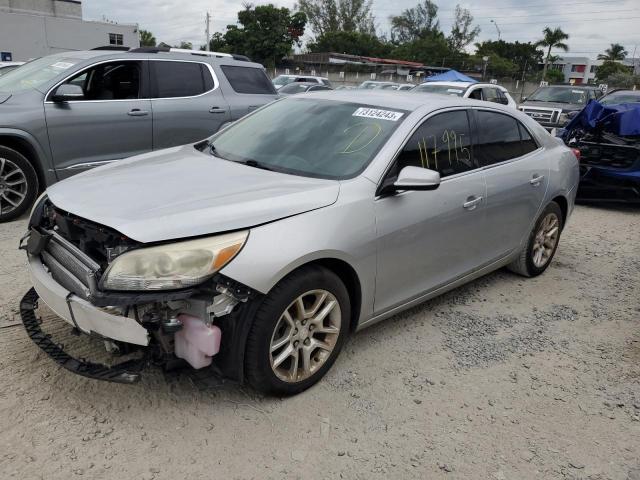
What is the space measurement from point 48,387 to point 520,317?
330 cm

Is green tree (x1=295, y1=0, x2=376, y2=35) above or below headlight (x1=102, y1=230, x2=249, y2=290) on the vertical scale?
above

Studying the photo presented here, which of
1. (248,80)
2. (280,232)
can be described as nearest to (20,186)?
(248,80)

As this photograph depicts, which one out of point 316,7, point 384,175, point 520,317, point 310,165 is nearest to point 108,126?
point 310,165

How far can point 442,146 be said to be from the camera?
369 cm

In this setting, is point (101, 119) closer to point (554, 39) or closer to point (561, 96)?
point (561, 96)

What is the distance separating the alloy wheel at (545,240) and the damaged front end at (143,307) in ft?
10.6

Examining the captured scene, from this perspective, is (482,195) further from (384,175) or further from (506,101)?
(506,101)

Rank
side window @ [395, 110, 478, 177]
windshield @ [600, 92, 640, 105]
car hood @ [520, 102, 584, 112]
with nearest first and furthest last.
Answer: side window @ [395, 110, 478, 177]
windshield @ [600, 92, 640, 105]
car hood @ [520, 102, 584, 112]

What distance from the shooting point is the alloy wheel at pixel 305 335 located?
279 centimetres

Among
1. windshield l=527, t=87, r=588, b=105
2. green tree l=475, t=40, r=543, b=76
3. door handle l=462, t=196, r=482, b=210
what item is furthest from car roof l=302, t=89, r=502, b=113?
green tree l=475, t=40, r=543, b=76

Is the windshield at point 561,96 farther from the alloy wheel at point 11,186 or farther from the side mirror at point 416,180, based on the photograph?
the side mirror at point 416,180

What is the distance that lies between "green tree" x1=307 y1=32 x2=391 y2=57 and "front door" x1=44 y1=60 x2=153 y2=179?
80.8 m

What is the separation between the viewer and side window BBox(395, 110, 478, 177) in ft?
11.3

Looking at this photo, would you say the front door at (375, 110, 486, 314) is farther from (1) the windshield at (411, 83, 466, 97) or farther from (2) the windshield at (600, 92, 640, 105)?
(1) the windshield at (411, 83, 466, 97)
